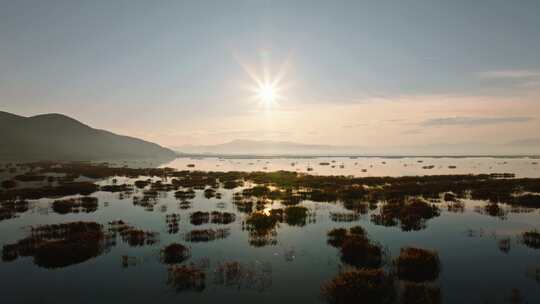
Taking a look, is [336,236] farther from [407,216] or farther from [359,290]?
[407,216]

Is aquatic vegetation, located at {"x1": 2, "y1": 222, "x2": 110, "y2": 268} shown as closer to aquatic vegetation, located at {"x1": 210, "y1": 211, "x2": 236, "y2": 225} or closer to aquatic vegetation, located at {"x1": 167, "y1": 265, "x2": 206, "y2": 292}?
aquatic vegetation, located at {"x1": 167, "y1": 265, "x2": 206, "y2": 292}

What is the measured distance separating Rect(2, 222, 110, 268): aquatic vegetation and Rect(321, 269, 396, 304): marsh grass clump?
49.6 feet

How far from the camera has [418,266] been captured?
658 inches

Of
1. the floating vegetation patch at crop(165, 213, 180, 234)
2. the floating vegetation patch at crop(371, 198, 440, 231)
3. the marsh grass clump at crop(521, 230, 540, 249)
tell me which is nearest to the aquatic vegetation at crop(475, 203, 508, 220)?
the floating vegetation patch at crop(371, 198, 440, 231)

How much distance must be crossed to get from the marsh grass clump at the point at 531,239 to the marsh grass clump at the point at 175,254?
2376 cm

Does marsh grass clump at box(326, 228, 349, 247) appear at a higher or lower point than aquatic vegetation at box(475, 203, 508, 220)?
lower

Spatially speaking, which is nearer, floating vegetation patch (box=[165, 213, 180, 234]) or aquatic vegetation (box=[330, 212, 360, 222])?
floating vegetation patch (box=[165, 213, 180, 234])

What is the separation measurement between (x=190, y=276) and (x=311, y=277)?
20.6 feet

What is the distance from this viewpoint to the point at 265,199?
4191 cm

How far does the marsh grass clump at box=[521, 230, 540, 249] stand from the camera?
2159 cm

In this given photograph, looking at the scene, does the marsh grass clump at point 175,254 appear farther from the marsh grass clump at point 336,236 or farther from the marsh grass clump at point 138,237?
the marsh grass clump at point 336,236

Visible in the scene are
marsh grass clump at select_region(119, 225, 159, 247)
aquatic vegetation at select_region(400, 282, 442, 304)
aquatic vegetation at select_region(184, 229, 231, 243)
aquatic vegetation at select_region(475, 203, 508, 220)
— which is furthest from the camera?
aquatic vegetation at select_region(475, 203, 508, 220)

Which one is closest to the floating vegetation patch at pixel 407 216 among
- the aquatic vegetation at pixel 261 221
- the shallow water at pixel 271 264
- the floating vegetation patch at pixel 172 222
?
the shallow water at pixel 271 264

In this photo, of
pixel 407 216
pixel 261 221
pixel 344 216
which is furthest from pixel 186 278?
pixel 407 216
